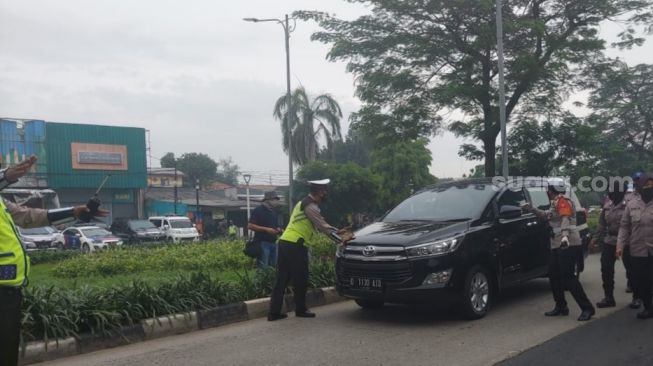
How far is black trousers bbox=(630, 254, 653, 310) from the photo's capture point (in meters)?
7.54

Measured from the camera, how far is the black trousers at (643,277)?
7543 millimetres

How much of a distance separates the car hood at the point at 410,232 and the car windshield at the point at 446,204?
0.31 metres

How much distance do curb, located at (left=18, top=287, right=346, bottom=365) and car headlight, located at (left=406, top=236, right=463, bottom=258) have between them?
215cm

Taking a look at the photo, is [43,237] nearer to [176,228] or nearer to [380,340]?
[176,228]

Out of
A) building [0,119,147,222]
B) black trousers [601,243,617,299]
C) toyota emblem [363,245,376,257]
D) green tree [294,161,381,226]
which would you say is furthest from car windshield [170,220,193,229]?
black trousers [601,243,617,299]

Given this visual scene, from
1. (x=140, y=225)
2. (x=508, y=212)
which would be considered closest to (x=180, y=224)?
(x=140, y=225)

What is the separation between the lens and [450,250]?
741 cm

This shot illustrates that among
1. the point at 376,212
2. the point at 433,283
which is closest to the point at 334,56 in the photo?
the point at 433,283

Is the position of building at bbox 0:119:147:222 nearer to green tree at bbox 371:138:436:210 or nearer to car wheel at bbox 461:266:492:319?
green tree at bbox 371:138:436:210

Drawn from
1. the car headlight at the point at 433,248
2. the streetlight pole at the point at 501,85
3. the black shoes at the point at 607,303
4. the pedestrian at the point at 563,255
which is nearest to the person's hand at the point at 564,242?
the pedestrian at the point at 563,255

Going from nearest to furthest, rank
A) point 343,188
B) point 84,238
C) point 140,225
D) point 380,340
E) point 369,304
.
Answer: point 380,340 < point 369,304 < point 84,238 < point 343,188 < point 140,225

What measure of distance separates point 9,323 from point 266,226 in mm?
5698

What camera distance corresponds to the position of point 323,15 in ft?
57.4

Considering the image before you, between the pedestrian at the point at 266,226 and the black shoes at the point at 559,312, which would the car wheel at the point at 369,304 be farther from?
the black shoes at the point at 559,312
